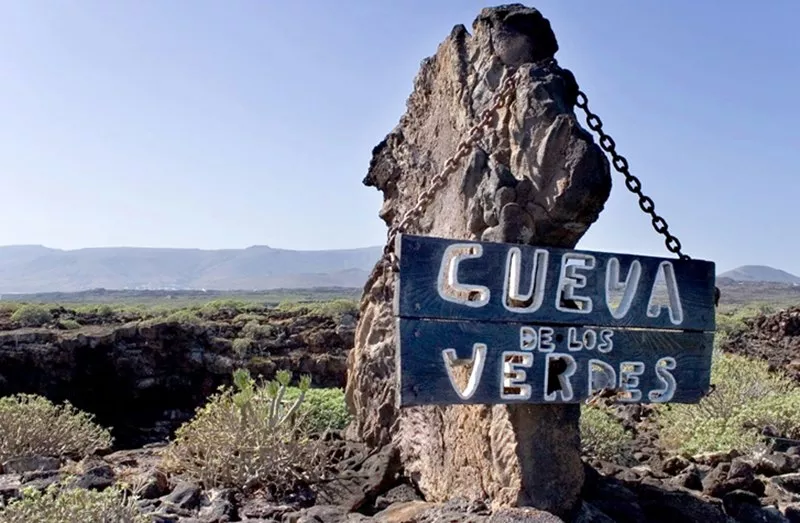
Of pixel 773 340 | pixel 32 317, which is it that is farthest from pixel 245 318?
pixel 773 340

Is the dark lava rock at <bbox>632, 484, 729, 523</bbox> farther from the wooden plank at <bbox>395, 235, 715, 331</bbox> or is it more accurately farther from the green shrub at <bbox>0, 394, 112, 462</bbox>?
the green shrub at <bbox>0, 394, 112, 462</bbox>

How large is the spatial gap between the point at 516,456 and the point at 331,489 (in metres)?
1.70

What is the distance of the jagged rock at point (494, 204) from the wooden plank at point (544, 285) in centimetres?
28

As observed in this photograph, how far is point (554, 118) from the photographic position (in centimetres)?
386

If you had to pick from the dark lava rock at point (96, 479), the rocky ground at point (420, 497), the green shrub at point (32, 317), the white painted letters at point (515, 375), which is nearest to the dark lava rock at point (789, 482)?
the rocky ground at point (420, 497)

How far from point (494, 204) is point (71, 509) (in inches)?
100

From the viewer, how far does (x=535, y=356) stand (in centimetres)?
355

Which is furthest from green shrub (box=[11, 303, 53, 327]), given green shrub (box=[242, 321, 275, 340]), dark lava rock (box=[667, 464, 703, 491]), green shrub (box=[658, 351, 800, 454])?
dark lava rock (box=[667, 464, 703, 491])

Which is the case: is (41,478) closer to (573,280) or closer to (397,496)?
(397,496)

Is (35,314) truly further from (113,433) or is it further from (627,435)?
(627,435)

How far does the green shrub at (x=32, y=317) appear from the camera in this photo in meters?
25.7

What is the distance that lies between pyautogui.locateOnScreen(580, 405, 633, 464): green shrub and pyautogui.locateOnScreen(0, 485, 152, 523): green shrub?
4349 millimetres

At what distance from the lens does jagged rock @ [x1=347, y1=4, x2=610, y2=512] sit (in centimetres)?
373

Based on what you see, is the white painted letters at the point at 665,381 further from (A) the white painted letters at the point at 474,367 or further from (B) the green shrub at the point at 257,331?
(B) the green shrub at the point at 257,331
